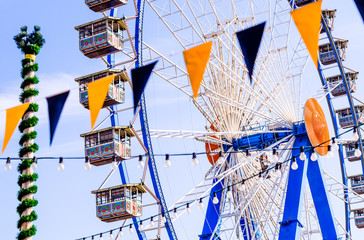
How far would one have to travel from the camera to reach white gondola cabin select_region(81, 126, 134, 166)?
21.9 metres

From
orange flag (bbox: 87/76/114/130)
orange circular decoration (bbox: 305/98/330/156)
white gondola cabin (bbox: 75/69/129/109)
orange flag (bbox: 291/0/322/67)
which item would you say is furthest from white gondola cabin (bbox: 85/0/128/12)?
orange flag (bbox: 291/0/322/67)

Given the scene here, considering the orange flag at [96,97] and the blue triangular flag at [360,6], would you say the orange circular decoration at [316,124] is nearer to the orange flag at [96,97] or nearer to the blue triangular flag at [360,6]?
the orange flag at [96,97]

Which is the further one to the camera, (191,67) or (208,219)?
(208,219)

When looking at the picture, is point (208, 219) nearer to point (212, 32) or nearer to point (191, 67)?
point (212, 32)

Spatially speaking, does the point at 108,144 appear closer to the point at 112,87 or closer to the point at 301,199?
the point at 112,87

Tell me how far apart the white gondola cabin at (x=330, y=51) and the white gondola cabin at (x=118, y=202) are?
10.1 metres

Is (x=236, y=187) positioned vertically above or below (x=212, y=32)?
below

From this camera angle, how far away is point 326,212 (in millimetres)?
20406

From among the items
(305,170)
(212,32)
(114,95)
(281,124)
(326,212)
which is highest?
(212,32)

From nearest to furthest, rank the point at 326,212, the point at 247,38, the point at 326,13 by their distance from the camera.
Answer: the point at 247,38 < the point at 326,212 < the point at 326,13

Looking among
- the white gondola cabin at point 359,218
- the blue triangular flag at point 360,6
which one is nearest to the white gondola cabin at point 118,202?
the white gondola cabin at point 359,218

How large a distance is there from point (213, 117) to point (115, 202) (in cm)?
419

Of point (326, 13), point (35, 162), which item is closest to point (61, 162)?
point (35, 162)

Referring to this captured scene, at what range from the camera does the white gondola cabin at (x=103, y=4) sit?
75.2ft
